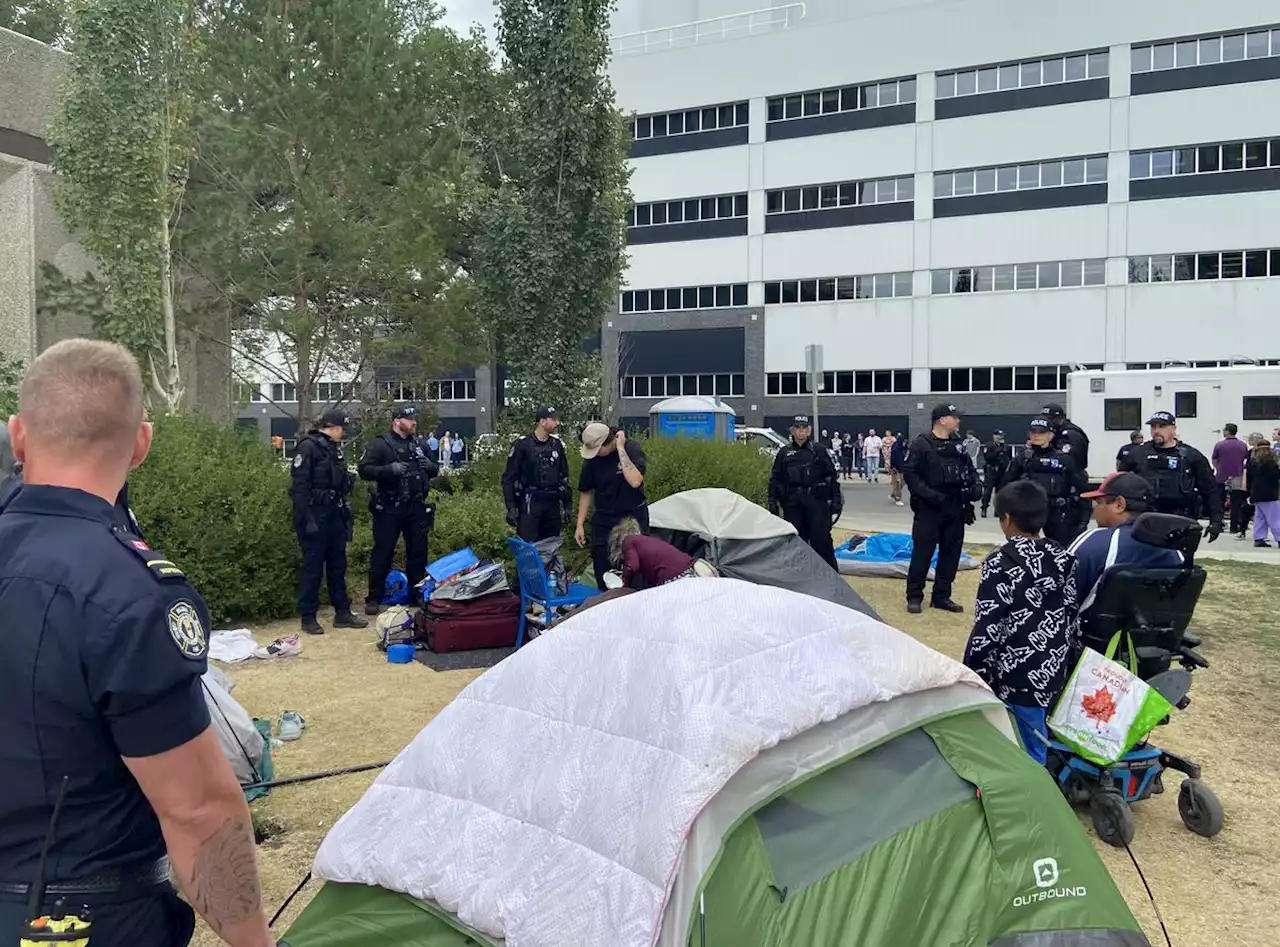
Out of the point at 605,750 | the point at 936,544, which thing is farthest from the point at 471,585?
the point at 605,750

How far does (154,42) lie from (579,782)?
1295 cm

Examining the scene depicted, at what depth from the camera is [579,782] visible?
2668 mm

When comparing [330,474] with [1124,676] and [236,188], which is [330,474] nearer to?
[1124,676]

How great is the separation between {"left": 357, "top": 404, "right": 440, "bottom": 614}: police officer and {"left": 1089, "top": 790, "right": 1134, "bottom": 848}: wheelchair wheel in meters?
5.95

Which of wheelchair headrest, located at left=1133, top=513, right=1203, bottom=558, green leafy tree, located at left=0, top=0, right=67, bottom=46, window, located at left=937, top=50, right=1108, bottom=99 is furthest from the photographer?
window, located at left=937, top=50, right=1108, bottom=99

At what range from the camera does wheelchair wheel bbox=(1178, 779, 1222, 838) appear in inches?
176

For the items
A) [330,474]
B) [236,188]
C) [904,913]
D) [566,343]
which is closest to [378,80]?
[236,188]

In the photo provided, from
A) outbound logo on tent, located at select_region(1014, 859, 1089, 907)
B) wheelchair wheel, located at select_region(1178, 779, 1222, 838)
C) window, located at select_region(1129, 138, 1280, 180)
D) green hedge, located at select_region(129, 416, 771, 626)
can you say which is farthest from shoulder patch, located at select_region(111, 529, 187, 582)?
window, located at select_region(1129, 138, 1280, 180)

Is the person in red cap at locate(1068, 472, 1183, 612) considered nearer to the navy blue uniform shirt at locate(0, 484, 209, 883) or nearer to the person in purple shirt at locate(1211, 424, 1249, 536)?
the navy blue uniform shirt at locate(0, 484, 209, 883)

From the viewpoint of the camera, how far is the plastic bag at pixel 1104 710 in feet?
13.8

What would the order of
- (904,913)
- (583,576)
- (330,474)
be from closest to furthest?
(904,913) < (330,474) < (583,576)

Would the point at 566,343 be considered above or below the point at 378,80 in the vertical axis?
below

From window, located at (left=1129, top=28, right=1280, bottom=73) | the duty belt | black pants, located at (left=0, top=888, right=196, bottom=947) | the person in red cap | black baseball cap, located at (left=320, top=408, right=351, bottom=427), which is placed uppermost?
→ window, located at (left=1129, top=28, right=1280, bottom=73)

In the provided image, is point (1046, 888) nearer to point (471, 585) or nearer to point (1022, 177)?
point (471, 585)
